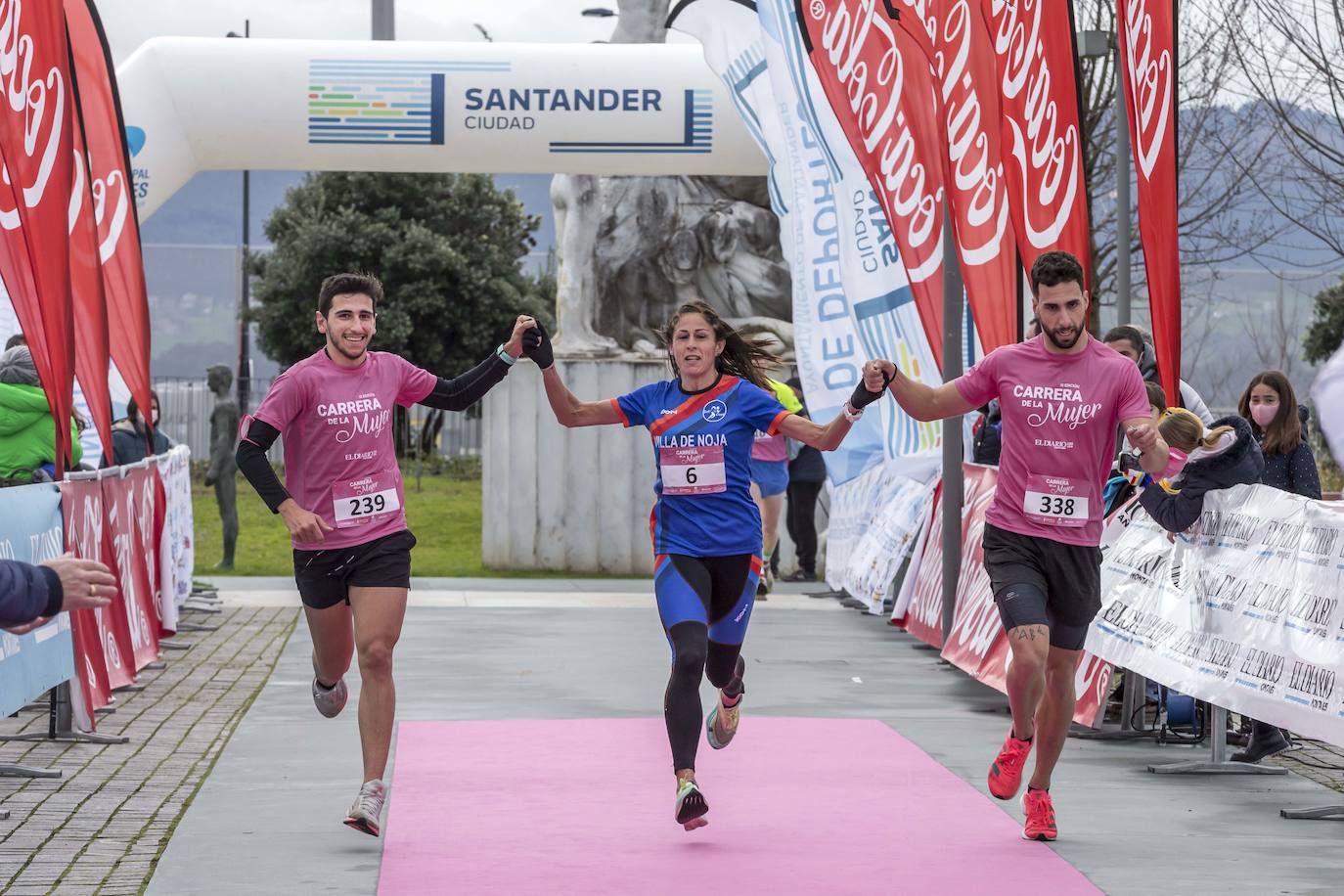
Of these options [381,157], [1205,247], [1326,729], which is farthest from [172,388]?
[1326,729]

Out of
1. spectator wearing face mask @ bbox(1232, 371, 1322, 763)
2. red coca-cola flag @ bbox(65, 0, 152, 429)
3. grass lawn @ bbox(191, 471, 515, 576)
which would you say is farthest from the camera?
grass lawn @ bbox(191, 471, 515, 576)

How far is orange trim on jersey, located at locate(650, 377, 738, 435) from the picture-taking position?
271 inches

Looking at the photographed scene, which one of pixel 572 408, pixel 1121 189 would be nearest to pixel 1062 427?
pixel 572 408

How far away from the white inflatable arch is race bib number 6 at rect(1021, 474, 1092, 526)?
30.6ft

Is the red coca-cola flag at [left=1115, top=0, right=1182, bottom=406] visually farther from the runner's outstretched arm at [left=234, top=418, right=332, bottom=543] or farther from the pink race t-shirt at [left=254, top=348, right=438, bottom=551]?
the runner's outstretched arm at [left=234, top=418, right=332, bottom=543]

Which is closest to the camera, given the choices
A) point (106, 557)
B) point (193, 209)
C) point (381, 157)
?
point (106, 557)

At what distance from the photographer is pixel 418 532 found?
25.1 m

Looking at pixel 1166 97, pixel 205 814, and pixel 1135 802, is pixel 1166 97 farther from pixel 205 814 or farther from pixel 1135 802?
pixel 205 814

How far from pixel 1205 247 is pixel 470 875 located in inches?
995

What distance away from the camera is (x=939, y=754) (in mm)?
8547

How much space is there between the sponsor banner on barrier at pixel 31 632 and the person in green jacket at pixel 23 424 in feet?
4.36

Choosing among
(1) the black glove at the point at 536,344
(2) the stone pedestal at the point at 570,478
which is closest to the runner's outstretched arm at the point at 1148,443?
(1) the black glove at the point at 536,344

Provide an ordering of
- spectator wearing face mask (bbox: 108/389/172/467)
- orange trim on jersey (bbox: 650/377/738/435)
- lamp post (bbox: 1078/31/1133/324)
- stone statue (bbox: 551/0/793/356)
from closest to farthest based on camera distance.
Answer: orange trim on jersey (bbox: 650/377/738/435) → lamp post (bbox: 1078/31/1133/324) → spectator wearing face mask (bbox: 108/389/172/467) → stone statue (bbox: 551/0/793/356)

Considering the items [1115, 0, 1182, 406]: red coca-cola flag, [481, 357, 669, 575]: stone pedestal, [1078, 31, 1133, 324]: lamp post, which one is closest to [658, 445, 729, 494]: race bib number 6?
[1115, 0, 1182, 406]: red coca-cola flag
